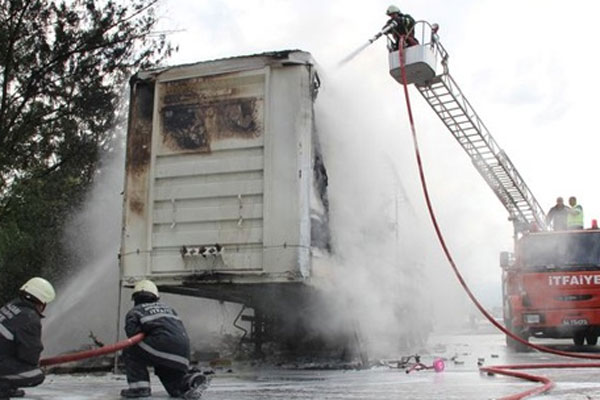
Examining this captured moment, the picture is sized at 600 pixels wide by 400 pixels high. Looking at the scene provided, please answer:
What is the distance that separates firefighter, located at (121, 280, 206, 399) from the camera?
463 centimetres

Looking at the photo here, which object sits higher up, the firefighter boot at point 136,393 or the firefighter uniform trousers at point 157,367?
the firefighter uniform trousers at point 157,367

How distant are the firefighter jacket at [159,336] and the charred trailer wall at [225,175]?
5.64 ft

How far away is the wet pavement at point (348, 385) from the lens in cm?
479

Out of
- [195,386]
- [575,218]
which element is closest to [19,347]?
[195,386]

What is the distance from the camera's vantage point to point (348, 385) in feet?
18.0

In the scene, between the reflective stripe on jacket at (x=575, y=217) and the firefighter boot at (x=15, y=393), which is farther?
the reflective stripe on jacket at (x=575, y=217)

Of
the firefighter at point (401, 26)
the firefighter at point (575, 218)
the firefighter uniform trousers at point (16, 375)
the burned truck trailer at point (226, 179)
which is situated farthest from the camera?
the firefighter at point (575, 218)

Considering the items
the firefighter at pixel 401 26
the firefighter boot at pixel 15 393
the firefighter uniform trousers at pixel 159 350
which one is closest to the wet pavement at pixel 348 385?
the firefighter boot at pixel 15 393

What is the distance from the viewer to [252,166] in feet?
21.8

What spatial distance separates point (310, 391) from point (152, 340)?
1.28 meters

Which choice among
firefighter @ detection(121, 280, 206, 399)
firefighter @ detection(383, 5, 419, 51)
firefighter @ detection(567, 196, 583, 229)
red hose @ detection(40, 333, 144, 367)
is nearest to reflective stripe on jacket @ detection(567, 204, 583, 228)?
firefighter @ detection(567, 196, 583, 229)

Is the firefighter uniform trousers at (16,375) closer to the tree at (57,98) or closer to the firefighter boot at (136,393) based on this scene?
the firefighter boot at (136,393)

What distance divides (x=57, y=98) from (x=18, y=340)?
22.9ft

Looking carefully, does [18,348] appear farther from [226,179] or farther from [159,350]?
[226,179]
